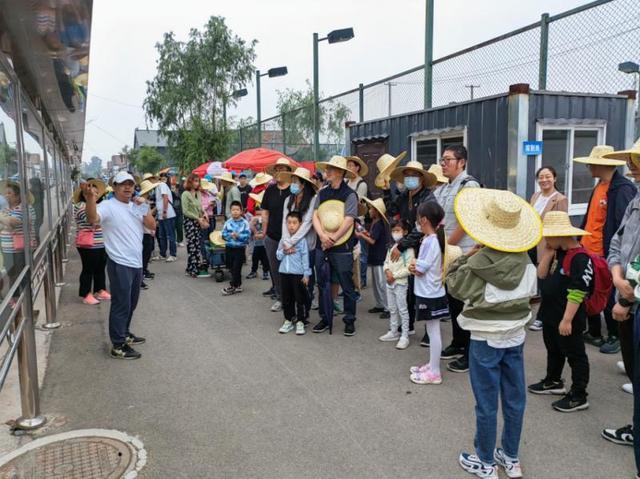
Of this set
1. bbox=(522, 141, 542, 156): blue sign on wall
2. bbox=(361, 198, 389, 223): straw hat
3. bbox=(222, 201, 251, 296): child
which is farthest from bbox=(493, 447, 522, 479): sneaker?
bbox=(222, 201, 251, 296): child

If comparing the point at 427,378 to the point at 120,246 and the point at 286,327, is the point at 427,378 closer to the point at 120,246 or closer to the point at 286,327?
the point at 286,327

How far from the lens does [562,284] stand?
3.78m

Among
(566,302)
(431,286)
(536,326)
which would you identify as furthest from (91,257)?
(566,302)

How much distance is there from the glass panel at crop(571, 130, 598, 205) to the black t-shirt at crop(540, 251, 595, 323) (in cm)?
428

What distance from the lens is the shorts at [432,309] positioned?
4.45 m

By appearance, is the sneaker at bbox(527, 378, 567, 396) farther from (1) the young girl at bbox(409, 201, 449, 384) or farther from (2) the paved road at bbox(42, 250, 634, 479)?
(1) the young girl at bbox(409, 201, 449, 384)

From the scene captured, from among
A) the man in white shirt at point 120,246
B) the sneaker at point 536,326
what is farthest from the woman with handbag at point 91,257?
the sneaker at point 536,326

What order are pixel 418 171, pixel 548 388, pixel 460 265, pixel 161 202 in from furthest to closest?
pixel 161 202
pixel 418 171
pixel 548 388
pixel 460 265

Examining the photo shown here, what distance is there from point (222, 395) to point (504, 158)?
16.0 ft

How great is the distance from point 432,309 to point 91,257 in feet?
16.5

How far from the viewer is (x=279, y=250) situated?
593 cm

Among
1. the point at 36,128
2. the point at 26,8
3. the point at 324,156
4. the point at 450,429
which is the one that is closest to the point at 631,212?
the point at 450,429

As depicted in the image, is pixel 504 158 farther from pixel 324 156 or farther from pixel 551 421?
pixel 324 156

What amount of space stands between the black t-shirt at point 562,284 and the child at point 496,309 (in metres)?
0.76
